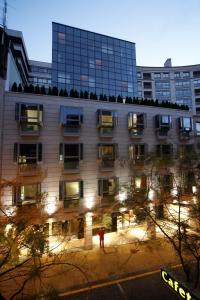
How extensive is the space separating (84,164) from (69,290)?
31.0ft

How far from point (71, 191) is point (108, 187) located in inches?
142

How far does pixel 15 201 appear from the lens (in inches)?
609

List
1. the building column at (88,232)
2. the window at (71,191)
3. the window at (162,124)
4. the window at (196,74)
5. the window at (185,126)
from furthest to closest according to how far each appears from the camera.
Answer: the window at (196,74) → the window at (185,126) → the window at (162,124) → the building column at (88,232) → the window at (71,191)

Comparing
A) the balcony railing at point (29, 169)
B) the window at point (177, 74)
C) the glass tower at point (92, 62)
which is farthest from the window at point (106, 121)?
the window at point (177, 74)

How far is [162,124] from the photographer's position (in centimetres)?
2069

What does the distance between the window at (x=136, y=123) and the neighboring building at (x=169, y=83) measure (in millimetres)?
40751

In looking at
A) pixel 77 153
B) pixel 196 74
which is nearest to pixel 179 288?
pixel 77 153

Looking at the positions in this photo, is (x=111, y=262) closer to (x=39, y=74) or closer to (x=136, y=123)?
(x=136, y=123)

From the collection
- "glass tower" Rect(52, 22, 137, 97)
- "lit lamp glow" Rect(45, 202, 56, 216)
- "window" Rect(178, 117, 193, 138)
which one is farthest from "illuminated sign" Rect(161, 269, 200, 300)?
"glass tower" Rect(52, 22, 137, 97)

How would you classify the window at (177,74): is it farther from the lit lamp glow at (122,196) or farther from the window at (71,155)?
the window at (71,155)

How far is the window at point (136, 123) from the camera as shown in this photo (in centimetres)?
1967

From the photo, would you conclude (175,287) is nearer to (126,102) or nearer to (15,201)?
(15,201)

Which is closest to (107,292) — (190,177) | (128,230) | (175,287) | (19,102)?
(175,287)

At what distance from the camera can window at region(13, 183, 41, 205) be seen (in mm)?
15562
